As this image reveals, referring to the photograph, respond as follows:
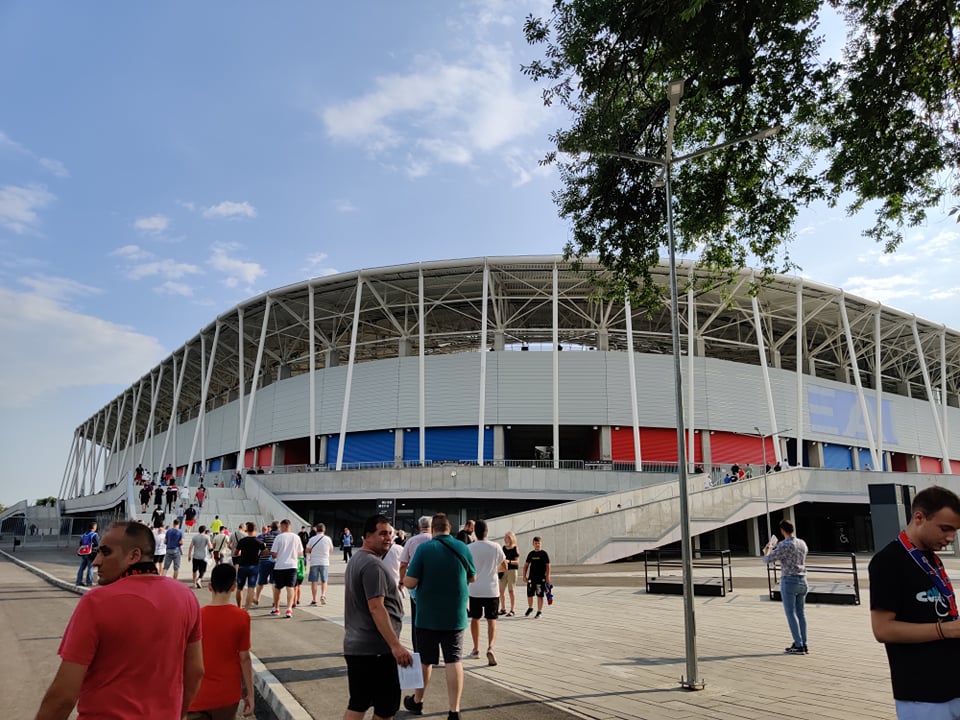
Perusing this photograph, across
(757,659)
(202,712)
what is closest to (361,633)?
(202,712)

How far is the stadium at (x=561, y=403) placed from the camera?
3519cm

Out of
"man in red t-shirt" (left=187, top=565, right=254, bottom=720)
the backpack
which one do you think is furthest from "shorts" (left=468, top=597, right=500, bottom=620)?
the backpack

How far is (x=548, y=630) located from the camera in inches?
412

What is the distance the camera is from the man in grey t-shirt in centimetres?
422

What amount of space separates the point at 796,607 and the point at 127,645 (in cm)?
824

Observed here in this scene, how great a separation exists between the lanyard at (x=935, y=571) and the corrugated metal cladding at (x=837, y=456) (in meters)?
49.4

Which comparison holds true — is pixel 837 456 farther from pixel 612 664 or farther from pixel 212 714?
pixel 212 714

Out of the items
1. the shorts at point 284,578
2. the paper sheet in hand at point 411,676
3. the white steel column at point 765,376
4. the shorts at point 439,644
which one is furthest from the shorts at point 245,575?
the white steel column at point 765,376

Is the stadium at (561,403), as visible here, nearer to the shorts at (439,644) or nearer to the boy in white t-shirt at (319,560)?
the boy in white t-shirt at (319,560)

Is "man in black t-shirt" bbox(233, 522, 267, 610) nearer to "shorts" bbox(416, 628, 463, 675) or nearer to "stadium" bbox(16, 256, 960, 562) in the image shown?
"shorts" bbox(416, 628, 463, 675)

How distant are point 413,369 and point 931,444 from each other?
143 feet

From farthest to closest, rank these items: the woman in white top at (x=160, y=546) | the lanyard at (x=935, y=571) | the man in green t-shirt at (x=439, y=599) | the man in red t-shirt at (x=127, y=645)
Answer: the woman in white top at (x=160, y=546), the man in green t-shirt at (x=439, y=599), the lanyard at (x=935, y=571), the man in red t-shirt at (x=127, y=645)

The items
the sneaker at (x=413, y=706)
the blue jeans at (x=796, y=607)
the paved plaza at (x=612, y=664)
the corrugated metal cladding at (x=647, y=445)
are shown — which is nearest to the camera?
the sneaker at (x=413, y=706)

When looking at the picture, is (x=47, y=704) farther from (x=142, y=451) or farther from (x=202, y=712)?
(x=142, y=451)
